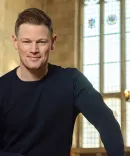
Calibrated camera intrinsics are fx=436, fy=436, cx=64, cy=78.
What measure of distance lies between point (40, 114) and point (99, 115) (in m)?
0.24

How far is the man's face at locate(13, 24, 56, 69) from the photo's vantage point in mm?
1458

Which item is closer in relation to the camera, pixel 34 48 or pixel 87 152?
pixel 34 48

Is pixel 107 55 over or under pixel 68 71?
over

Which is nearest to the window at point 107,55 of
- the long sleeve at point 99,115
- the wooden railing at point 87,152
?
the wooden railing at point 87,152

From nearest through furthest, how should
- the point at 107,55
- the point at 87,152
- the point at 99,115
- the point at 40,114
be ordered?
the point at 99,115 → the point at 40,114 → the point at 87,152 → the point at 107,55

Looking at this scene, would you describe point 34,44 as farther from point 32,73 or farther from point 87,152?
point 87,152

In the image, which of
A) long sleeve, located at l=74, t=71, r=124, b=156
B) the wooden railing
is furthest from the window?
long sleeve, located at l=74, t=71, r=124, b=156

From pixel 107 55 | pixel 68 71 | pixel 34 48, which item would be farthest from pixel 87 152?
pixel 34 48

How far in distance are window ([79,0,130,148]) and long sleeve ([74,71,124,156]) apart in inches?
429

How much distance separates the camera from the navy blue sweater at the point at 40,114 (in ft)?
4.90

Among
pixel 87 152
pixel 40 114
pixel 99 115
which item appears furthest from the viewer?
pixel 87 152

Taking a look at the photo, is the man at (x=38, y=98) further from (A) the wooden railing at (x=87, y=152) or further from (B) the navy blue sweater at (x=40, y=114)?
(A) the wooden railing at (x=87, y=152)

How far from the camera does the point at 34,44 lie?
4.77 ft

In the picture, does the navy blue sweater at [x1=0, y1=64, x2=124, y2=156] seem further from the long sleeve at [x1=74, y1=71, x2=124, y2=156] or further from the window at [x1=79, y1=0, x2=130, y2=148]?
the window at [x1=79, y1=0, x2=130, y2=148]
